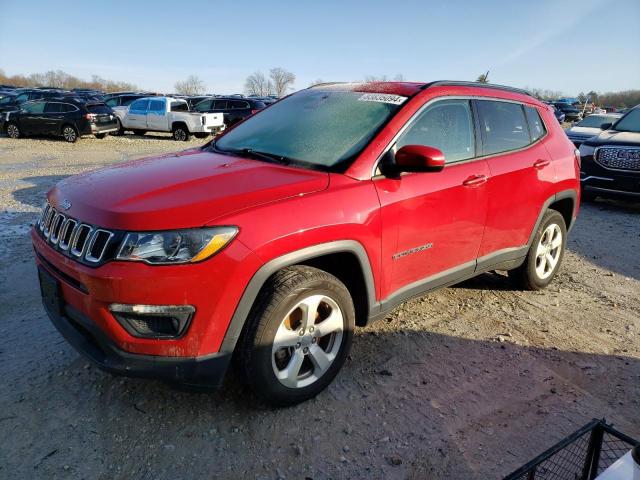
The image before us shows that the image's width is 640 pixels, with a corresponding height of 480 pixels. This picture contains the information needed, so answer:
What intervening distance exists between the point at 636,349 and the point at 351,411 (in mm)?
2311

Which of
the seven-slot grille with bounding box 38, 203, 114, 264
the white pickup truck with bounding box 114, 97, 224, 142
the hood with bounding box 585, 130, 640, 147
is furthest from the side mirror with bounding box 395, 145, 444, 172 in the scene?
the white pickup truck with bounding box 114, 97, 224, 142

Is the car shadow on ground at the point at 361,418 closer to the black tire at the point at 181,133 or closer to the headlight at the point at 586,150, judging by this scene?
the headlight at the point at 586,150

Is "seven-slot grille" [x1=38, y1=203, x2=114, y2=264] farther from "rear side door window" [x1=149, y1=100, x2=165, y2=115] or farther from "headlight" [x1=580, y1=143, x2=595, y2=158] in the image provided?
"rear side door window" [x1=149, y1=100, x2=165, y2=115]

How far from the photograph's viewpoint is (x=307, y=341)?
2.60 metres

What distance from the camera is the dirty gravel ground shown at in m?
2.28

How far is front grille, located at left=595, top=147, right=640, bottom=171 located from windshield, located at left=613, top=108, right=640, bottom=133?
3.81 feet

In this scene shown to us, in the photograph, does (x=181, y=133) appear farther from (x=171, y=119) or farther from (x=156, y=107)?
(x=156, y=107)

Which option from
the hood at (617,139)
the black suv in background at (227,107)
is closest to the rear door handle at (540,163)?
the hood at (617,139)

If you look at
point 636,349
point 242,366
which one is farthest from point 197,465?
point 636,349

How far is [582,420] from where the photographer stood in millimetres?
2648

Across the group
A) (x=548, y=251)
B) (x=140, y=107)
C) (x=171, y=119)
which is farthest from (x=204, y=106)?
(x=548, y=251)

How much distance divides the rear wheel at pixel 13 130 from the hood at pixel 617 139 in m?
18.6

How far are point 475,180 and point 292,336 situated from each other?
1.73 metres

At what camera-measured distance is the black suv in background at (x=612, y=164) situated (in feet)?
24.7
